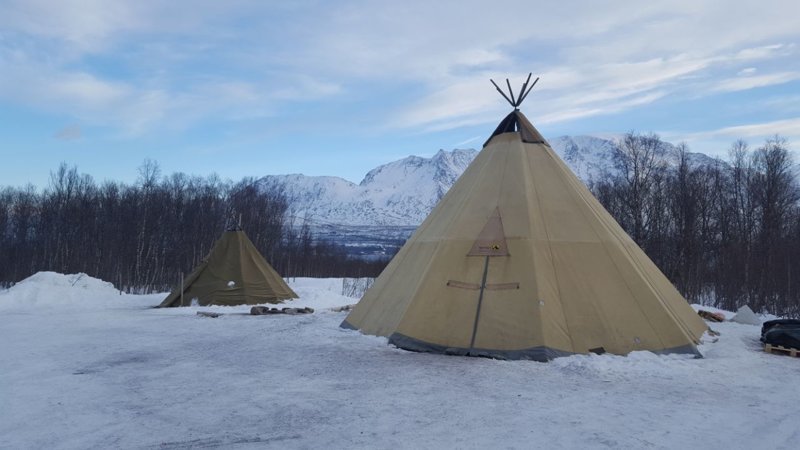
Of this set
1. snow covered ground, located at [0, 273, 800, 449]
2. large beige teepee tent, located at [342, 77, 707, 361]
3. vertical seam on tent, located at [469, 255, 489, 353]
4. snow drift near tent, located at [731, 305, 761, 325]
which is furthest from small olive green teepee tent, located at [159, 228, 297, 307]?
snow drift near tent, located at [731, 305, 761, 325]

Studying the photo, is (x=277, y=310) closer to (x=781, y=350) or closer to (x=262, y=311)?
(x=262, y=311)

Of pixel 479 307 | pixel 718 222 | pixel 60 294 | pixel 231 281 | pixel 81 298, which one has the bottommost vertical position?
pixel 81 298

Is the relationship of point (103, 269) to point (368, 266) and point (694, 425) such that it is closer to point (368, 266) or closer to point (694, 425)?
point (368, 266)

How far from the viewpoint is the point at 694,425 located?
18.6 ft

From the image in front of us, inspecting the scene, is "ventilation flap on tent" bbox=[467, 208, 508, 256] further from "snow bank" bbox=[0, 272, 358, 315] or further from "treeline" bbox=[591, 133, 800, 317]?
"treeline" bbox=[591, 133, 800, 317]

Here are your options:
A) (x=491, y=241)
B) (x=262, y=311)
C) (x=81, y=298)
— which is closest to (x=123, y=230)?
(x=81, y=298)

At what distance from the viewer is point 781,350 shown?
10320 millimetres

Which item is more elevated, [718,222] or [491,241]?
[718,222]

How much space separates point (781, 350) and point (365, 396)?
8845 millimetres

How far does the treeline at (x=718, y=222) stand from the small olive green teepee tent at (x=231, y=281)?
23.4 metres

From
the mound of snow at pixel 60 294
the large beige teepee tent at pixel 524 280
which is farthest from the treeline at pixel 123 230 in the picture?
the large beige teepee tent at pixel 524 280

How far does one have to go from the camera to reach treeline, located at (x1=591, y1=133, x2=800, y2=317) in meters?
28.1

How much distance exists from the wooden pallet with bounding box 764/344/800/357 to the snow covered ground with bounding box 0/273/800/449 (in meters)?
0.22

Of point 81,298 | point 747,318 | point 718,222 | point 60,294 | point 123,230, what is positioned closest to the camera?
point 747,318
